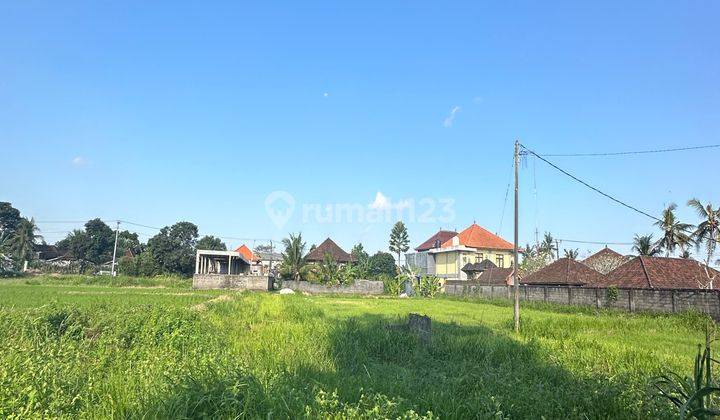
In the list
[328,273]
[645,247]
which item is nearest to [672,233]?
[645,247]

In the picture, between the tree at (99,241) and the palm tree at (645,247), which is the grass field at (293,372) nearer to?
the palm tree at (645,247)

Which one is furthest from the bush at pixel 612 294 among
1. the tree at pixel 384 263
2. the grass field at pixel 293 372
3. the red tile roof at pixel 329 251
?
the tree at pixel 384 263

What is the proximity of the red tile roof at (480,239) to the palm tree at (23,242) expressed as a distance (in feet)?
184

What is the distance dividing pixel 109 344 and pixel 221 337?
191 centimetres

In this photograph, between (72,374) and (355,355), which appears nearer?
(72,374)

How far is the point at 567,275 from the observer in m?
29.8

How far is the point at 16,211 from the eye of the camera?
71.2 metres

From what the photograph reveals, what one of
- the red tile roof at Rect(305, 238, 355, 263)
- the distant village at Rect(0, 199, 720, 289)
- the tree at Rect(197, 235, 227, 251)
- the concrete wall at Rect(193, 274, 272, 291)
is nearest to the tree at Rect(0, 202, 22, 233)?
the distant village at Rect(0, 199, 720, 289)

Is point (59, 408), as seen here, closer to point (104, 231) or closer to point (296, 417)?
point (296, 417)

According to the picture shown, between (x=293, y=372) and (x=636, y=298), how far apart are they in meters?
19.8

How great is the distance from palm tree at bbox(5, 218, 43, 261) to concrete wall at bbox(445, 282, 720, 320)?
61.1m

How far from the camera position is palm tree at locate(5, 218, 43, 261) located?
2287 inches

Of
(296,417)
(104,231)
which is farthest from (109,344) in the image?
(104,231)

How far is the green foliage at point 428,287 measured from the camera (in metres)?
39.2
